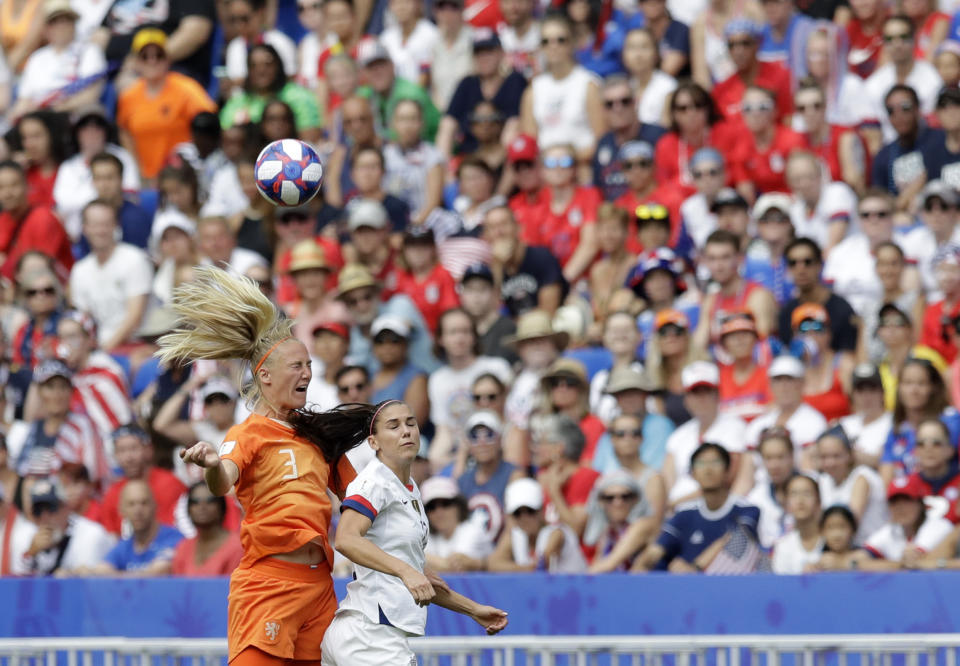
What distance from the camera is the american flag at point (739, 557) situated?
10.2 metres

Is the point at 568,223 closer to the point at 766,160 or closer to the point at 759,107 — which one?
the point at 766,160

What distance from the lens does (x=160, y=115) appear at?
1587 cm

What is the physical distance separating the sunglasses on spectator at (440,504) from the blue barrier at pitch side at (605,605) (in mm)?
966

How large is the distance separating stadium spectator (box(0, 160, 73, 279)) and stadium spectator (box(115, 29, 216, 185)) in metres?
1.08

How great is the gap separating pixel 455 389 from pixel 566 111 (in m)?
3.15

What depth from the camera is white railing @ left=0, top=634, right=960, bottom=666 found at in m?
8.09

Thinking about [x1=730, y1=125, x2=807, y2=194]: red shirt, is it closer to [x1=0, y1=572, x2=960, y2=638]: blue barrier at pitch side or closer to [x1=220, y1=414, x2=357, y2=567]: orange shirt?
[x1=0, y1=572, x2=960, y2=638]: blue barrier at pitch side

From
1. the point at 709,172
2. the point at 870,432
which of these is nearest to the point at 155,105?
the point at 709,172

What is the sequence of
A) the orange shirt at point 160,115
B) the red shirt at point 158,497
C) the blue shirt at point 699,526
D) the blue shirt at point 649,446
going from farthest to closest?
the orange shirt at point 160,115 < the red shirt at point 158,497 < the blue shirt at point 649,446 < the blue shirt at point 699,526

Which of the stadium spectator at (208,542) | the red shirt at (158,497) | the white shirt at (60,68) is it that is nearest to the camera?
the stadium spectator at (208,542)

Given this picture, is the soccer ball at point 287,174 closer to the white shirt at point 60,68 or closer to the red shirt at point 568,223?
the red shirt at point 568,223

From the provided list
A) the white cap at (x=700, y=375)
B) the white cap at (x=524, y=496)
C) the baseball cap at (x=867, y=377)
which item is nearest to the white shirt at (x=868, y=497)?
the baseball cap at (x=867, y=377)

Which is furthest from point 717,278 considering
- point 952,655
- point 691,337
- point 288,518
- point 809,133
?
point 288,518

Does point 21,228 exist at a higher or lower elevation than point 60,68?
lower
